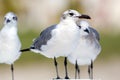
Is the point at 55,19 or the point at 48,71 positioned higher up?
the point at 55,19

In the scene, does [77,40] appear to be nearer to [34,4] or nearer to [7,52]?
[7,52]

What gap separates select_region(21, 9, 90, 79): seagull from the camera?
239cm

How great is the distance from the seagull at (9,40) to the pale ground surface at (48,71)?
1877 millimetres

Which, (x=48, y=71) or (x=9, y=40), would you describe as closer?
(x=9, y=40)

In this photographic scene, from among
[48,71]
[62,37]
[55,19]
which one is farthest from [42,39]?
[55,19]

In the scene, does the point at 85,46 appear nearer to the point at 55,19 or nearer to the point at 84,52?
the point at 84,52

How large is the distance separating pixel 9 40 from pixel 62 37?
0.75ft

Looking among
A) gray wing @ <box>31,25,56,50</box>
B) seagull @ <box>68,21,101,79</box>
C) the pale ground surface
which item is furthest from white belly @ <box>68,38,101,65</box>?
the pale ground surface

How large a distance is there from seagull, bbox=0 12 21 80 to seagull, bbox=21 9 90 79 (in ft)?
0.16

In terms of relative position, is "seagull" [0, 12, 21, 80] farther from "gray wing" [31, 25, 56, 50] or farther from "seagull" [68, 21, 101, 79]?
"seagull" [68, 21, 101, 79]

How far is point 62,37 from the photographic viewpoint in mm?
2447

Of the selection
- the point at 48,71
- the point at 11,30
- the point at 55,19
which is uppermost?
the point at 11,30

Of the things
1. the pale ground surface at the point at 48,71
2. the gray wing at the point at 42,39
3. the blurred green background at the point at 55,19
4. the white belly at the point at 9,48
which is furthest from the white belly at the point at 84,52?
the blurred green background at the point at 55,19

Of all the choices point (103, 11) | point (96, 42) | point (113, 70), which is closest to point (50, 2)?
point (103, 11)
